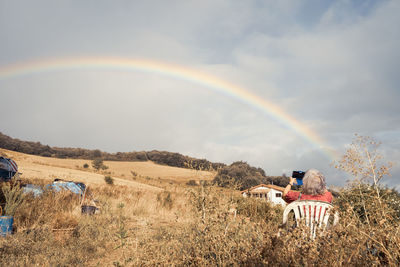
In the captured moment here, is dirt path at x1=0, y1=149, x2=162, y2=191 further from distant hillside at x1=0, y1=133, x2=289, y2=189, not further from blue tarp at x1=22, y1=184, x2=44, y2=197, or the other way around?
distant hillside at x1=0, y1=133, x2=289, y2=189

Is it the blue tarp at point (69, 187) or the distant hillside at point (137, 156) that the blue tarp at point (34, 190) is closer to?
the blue tarp at point (69, 187)

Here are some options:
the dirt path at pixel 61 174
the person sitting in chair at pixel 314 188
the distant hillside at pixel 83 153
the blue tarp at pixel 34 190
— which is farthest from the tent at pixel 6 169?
the distant hillside at pixel 83 153

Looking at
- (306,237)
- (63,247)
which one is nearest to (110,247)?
(63,247)

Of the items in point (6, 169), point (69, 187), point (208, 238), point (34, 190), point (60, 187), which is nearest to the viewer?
point (208, 238)

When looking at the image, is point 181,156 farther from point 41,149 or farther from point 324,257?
point 324,257

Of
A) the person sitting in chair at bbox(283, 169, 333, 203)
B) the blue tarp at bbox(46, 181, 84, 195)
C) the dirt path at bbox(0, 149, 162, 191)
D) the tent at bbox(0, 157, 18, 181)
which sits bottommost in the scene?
the dirt path at bbox(0, 149, 162, 191)

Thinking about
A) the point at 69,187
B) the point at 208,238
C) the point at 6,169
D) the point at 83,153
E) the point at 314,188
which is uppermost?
the point at 314,188

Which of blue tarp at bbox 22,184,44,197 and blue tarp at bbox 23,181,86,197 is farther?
blue tarp at bbox 23,181,86,197

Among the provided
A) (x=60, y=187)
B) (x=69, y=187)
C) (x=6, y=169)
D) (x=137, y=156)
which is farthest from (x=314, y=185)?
(x=137, y=156)

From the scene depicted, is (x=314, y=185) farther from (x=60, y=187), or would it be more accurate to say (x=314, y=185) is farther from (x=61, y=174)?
(x=61, y=174)

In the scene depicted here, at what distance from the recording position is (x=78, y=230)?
21.1 ft

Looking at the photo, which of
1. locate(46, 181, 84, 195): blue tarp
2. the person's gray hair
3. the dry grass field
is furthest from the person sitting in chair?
locate(46, 181, 84, 195): blue tarp

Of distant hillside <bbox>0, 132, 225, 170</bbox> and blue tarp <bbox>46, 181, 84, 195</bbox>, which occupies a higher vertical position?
distant hillside <bbox>0, 132, 225, 170</bbox>

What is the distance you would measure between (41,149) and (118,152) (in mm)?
20168
